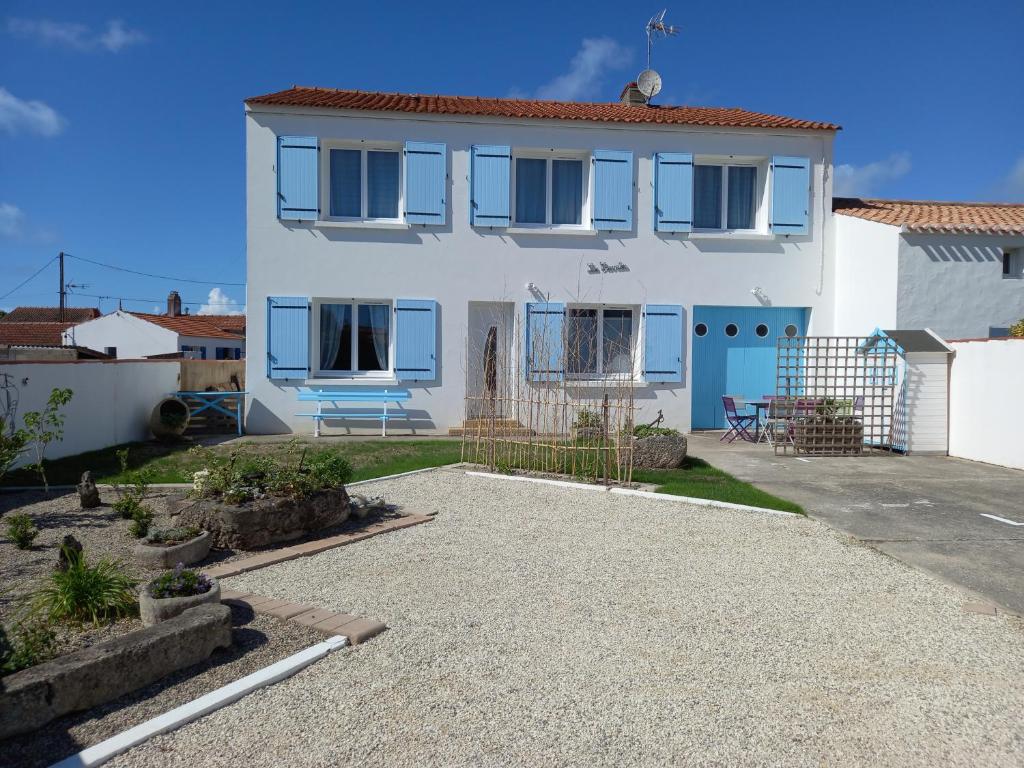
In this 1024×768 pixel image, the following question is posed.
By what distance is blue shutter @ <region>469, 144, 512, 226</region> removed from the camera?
44.3 ft

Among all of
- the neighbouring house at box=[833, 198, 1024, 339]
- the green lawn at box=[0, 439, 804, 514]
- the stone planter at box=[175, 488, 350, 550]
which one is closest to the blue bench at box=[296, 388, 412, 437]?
the green lawn at box=[0, 439, 804, 514]

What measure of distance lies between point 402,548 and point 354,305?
27.6ft

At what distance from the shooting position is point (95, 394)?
37.3 feet

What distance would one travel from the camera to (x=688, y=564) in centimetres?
566

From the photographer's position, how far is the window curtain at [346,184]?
536 inches

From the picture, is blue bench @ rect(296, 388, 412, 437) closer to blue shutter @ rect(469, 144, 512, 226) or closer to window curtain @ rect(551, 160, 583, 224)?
blue shutter @ rect(469, 144, 512, 226)

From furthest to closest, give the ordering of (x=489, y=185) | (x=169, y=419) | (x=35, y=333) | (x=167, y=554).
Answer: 1. (x=35, y=333)
2. (x=489, y=185)
3. (x=169, y=419)
4. (x=167, y=554)

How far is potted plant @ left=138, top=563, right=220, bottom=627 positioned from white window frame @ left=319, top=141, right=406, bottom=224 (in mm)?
10087

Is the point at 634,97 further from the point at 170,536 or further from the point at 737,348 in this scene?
the point at 170,536

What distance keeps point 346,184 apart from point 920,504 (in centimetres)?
1064

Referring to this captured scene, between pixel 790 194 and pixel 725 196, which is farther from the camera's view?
pixel 725 196

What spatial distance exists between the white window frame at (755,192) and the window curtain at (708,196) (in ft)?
0.13

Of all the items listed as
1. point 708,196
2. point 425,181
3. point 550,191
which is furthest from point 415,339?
point 708,196

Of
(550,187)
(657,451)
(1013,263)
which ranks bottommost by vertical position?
(657,451)
